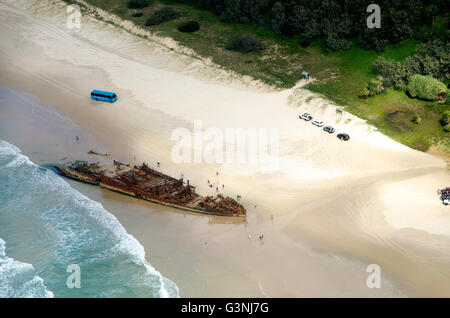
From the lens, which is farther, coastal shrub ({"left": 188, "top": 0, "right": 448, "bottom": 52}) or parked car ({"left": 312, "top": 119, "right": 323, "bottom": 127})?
coastal shrub ({"left": 188, "top": 0, "right": 448, "bottom": 52})

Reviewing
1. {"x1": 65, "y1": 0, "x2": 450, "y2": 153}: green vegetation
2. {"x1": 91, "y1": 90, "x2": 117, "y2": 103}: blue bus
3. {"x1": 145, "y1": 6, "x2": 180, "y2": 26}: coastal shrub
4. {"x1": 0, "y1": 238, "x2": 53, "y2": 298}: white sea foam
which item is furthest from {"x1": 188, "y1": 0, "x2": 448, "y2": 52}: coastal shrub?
{"x1": 0, "y1": 238, "x2": 53, "y2": 298}: white sea foam

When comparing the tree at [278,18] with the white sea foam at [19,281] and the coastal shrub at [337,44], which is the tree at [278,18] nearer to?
the coastal shrub at [337,44]

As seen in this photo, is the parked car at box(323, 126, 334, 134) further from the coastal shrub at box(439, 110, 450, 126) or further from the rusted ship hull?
the rusted ship hull

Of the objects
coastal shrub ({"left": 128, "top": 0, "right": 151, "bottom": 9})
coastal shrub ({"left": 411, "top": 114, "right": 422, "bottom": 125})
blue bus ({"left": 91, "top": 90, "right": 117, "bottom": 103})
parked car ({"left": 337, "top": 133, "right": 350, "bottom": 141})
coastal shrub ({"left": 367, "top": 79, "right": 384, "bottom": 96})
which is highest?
coastal shrub ({"left": 367, "top": 79, "right": 384, "bottom": 96})

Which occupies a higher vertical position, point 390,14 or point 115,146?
point 390,14

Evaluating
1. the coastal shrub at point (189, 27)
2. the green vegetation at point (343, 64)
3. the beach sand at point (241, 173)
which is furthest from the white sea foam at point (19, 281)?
the coastal shrub at point (189, 27)

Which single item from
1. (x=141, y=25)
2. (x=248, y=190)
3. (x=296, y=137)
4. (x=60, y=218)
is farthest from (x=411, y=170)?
(x=141, y=25)
